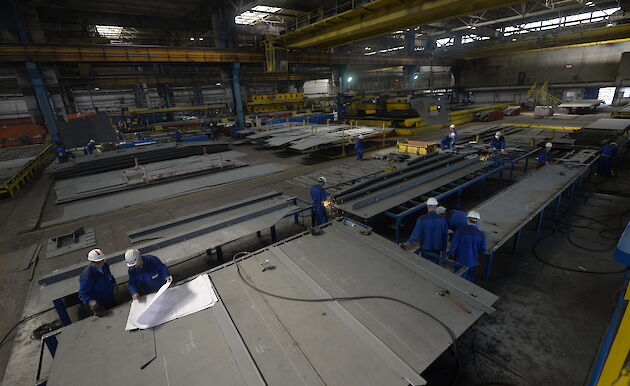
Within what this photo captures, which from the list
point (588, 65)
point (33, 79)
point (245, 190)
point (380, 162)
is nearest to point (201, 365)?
point (245, 190)

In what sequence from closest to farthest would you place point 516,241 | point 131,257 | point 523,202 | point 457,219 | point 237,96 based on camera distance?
point 131,257 < point 457,219 < point 516,241 < point 523,202 < point 237,96

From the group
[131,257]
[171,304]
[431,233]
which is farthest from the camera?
[431,233]

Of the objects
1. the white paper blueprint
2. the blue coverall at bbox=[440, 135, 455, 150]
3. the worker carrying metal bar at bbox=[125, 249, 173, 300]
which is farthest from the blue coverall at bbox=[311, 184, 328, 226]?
the blue coverall at bbox=[440, 135, 455, 150]

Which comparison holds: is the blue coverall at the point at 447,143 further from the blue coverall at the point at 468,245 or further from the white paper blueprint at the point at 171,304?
the white paper blueprint at the point at 171,304

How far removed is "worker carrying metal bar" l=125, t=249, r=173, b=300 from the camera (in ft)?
10.9

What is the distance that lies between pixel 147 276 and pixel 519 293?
5.30m

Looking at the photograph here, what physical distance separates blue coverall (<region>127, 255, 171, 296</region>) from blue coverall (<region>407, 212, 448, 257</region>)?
3.43 meters

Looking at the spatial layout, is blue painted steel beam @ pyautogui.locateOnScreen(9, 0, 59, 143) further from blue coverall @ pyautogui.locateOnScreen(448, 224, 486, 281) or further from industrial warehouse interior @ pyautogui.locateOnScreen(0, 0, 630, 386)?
blue coverall @ pyautogui.locateOnScreen(448, 224, 486, 281)

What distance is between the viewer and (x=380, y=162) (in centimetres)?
1023

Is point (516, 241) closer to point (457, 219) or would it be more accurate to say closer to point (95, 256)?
point (457, 219)

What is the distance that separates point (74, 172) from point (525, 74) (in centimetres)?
3437

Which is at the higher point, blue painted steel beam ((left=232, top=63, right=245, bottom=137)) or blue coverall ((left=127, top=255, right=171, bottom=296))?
blue painted steel beam ((left=232, top=63, right=245, bottom=137))

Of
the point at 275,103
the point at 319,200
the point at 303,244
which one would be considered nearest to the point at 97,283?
the point at 303,244

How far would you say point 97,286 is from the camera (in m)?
3.57
